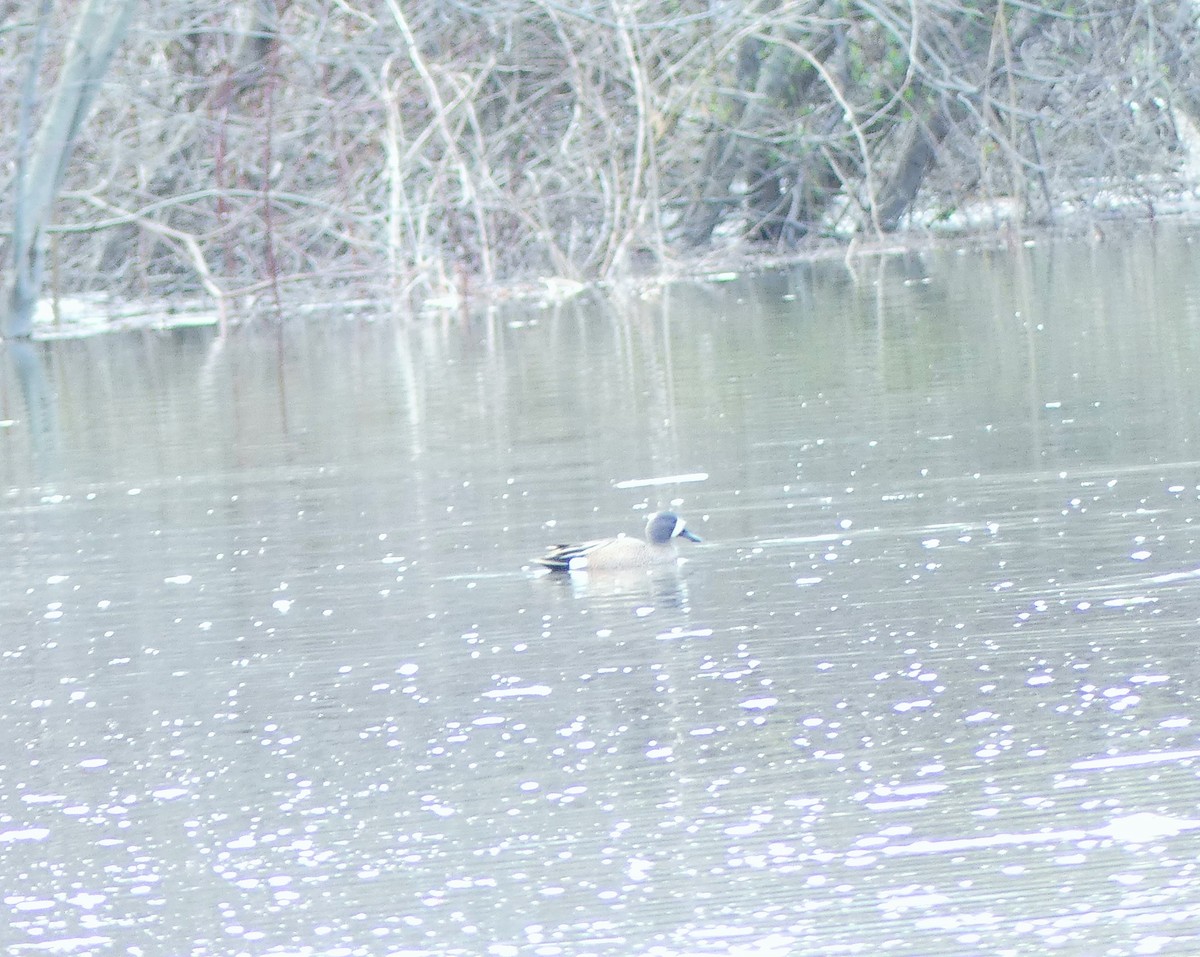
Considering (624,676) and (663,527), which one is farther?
(663,527)

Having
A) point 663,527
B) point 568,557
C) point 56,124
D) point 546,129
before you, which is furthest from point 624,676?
point 546,129

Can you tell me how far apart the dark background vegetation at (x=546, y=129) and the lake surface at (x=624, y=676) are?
9206 mm

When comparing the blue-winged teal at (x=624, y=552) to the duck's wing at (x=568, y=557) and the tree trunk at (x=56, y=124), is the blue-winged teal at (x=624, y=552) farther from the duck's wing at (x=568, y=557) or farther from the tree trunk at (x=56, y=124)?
the tree trunk at (x=56, y=124)

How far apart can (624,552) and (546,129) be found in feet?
51.4

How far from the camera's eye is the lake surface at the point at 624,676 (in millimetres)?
3828

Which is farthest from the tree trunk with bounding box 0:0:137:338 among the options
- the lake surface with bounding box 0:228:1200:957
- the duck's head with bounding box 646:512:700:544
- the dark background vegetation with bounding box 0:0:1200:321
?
the duck's head with bounding box 646:512:700:544

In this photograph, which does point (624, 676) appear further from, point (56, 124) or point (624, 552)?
point (56, 124)

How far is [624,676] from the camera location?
5398 mm

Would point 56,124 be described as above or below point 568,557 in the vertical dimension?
above

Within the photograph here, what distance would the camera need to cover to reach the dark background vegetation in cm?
2023

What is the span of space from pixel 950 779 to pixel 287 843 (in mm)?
1150

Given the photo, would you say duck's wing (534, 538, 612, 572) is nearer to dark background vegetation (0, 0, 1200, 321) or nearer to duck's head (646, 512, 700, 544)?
duck's head (646, 512, 700, 544)

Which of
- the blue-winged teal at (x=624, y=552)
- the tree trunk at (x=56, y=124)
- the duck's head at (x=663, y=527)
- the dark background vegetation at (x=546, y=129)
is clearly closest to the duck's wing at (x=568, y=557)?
the blue-winged teal at (x=624, y=552)

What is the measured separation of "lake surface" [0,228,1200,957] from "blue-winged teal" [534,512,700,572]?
72mm
